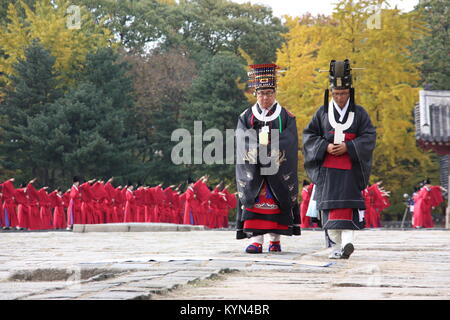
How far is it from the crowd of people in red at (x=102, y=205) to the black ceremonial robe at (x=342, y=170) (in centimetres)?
1604

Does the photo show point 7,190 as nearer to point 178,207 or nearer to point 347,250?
point 178,207

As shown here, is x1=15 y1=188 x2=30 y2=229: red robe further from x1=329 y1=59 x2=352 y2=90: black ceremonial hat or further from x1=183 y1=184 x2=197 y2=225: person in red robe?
x1=329 y1=59 x2=352 y2=90: black ceremonial hat

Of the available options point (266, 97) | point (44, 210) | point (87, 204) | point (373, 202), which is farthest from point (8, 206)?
point (266, 97)

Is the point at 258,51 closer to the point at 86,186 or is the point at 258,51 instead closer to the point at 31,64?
the point at 31,64

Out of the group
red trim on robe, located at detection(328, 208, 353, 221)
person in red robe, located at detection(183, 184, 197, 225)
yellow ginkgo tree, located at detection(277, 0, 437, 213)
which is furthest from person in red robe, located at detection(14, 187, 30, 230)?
red trim on robe, located at detection(328, 208, 353, 221)

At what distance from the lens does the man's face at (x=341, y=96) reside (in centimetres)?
888

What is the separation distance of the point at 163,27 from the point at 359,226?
40.6 m

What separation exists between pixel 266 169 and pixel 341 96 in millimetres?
1209

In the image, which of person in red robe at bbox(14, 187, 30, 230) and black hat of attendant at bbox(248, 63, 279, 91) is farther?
person in red robe at bbox(14, 187, 30, 230)

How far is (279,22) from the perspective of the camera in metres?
49.8

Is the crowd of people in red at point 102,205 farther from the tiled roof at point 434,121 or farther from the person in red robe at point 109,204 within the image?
the tiled roof at point 434,121

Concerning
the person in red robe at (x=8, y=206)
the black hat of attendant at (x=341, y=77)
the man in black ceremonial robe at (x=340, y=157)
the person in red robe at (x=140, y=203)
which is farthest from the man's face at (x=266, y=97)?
the person in red robe at (x=140, y=203)

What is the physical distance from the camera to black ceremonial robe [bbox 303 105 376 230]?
8.67 meters
